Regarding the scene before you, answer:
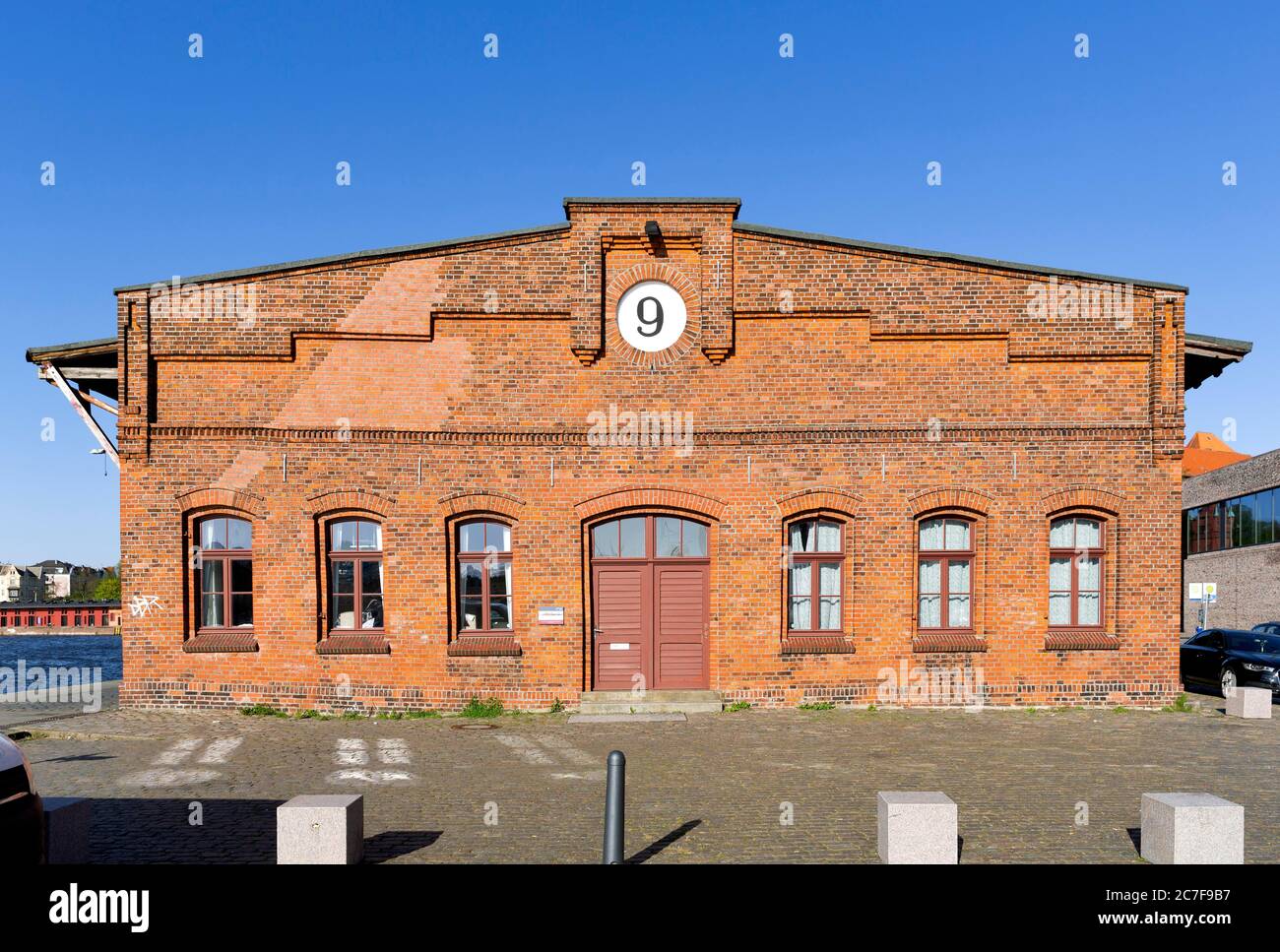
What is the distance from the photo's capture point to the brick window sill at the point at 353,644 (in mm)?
13328

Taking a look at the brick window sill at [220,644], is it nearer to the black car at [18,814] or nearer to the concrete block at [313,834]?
the black car at [18,814]

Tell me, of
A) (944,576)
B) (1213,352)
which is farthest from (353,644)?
(1213,352)

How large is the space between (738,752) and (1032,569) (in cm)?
613

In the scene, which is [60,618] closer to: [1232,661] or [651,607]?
[651,607]

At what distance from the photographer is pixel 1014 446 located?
13.7m

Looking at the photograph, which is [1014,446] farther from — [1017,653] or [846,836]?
[846,836]

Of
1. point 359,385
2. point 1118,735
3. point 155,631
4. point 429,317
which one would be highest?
point 429,317

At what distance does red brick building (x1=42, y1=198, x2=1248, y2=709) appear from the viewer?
13.5 m

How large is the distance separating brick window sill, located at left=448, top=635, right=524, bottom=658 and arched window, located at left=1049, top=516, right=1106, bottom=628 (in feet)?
27.8

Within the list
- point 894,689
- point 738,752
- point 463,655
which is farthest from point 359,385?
point 894,689

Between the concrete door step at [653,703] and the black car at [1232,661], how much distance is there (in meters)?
9.30

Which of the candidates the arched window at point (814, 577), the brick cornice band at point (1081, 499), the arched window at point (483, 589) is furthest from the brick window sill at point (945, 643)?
the arched window at point (483, 589)

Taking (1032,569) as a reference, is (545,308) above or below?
above

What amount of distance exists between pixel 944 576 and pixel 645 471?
5.01 m
